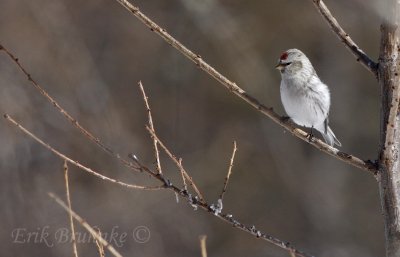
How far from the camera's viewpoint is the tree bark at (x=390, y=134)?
1330 mm

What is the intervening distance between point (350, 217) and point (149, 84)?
2657 mm

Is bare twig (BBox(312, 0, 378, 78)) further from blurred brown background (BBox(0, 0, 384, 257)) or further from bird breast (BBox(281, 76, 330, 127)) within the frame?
blurred brown background (BBox(0, 0, 384, 257))

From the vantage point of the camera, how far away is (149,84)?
7719 millimetres

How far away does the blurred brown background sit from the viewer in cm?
684

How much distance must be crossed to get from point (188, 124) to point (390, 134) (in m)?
6.28

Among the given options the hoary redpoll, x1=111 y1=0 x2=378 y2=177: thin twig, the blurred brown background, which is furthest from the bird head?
the blurred brown background

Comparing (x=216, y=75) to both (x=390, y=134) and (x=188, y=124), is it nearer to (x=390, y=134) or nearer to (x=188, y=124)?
(x=390, y=134)

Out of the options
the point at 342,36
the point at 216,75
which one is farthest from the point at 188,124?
the point at 342,36

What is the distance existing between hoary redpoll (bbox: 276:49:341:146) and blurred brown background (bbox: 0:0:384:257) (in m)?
3.67

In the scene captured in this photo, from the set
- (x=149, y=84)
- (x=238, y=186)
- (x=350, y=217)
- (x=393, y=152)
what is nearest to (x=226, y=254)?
(x=238, y=186)

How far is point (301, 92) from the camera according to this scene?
9.41 ft

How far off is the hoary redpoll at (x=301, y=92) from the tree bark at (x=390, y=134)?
1441 millimetres

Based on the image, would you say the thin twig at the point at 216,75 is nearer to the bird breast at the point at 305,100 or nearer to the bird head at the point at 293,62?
the bird breast at the point at 305,100

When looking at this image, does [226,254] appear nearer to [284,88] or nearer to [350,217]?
[350,217]
